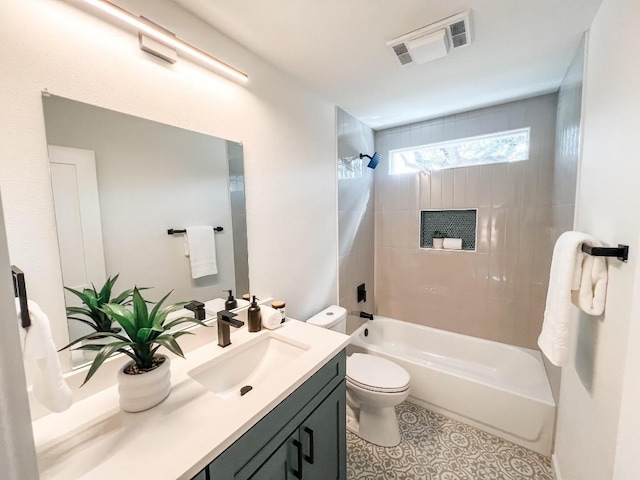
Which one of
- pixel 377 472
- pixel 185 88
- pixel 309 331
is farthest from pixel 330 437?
pixel 185 88

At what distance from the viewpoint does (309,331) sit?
137 cm

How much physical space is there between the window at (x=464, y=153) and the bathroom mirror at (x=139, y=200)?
1.88 metres

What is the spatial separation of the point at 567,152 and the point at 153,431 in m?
2.45

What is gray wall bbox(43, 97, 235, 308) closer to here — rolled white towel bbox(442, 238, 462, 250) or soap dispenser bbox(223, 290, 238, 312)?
soap dispenser bbox(223, 290, 238, 312)

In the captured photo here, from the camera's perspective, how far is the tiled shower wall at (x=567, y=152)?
1439 mm

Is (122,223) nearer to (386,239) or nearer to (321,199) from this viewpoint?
(321,199)

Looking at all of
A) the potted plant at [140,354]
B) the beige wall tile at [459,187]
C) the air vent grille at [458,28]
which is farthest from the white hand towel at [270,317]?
the beige wall tile at [459,187]

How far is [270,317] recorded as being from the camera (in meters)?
1.38

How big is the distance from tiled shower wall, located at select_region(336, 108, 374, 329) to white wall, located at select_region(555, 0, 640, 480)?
1481 mm

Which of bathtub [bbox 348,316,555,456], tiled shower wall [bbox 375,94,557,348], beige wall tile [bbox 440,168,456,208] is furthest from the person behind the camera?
beige wall tile [bbox 440,168,456,208]

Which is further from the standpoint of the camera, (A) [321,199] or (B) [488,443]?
(A) [321,199]

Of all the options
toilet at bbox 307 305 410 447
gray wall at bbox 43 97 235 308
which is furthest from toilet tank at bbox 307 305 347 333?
gray wall at bbox 43 97 235 308

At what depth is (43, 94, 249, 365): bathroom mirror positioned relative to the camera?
88 cm

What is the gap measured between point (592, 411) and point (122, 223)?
1.98 meters
